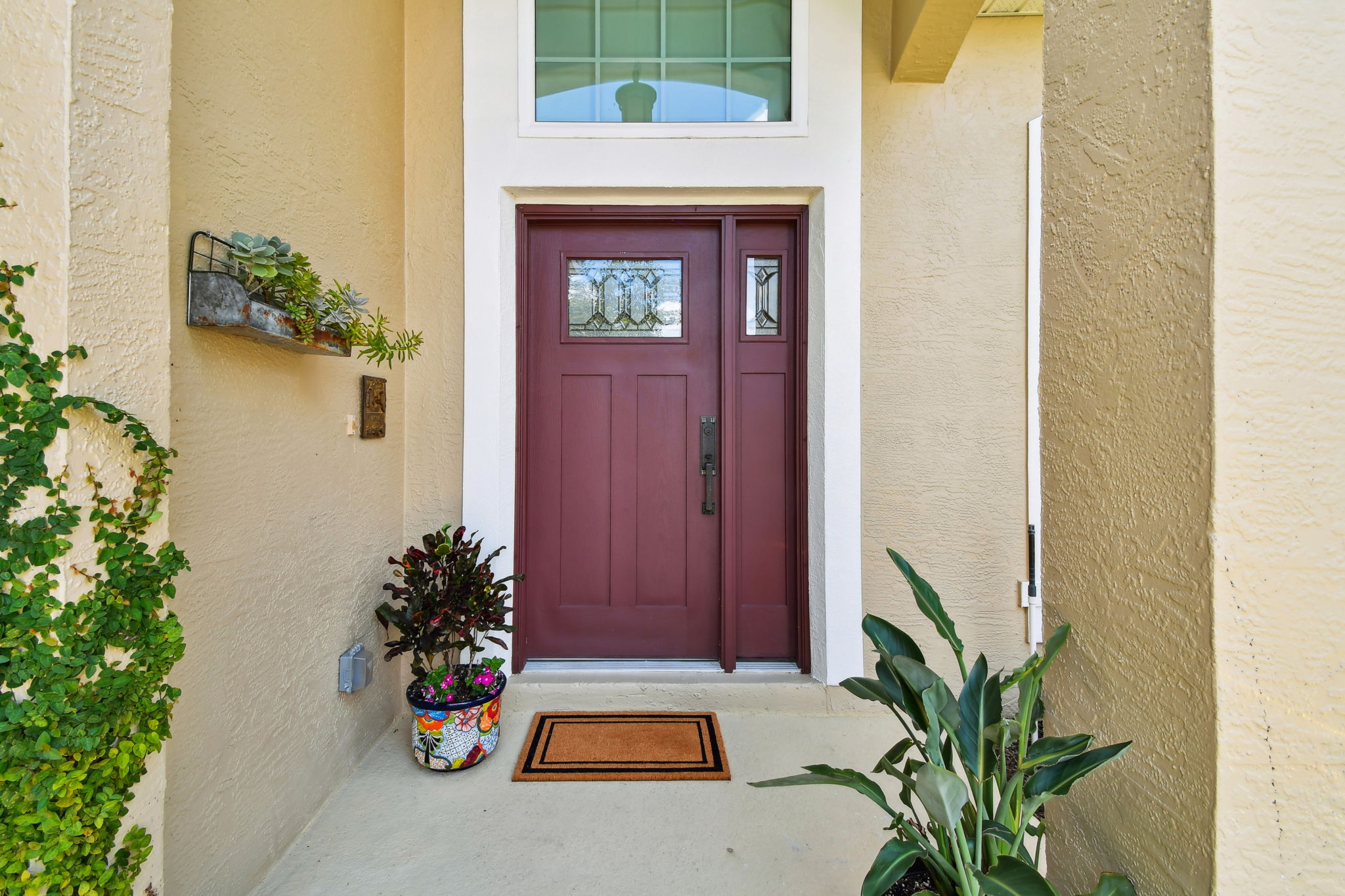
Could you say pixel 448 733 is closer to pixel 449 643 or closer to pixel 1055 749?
pixel 449 643

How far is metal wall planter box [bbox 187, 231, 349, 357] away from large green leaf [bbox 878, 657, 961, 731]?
1621mm

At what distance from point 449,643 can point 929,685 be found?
1677mm

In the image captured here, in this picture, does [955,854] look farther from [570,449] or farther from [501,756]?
[570,449]

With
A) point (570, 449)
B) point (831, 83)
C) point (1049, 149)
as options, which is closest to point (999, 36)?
point (831, 83)

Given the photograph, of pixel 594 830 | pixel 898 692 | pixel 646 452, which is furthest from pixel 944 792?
pixel 646 452

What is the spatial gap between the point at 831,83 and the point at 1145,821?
8.42 ft

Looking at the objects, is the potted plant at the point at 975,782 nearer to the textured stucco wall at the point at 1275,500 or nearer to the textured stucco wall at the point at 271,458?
the textured stucco wall at the point at 1275,500

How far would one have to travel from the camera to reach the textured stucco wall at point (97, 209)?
0.95 meters

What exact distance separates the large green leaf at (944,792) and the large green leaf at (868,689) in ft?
0.76

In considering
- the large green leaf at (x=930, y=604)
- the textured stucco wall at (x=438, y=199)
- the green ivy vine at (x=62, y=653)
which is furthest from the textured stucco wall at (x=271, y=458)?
the large green leaf at (x=930, y=604)

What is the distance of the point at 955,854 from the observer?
981mm

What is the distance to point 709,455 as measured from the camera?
2582 mm

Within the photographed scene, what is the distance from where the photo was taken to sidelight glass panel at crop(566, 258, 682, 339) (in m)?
2.61

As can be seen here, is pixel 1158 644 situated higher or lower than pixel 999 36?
lower
